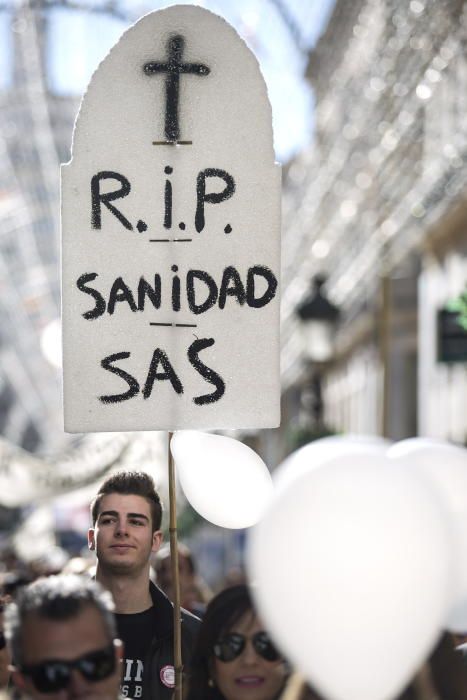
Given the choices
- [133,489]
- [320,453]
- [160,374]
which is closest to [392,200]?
[133,489]

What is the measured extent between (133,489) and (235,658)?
3.66ft

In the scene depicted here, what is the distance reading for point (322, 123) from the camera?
73.6ft

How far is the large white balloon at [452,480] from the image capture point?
4098 millimetres

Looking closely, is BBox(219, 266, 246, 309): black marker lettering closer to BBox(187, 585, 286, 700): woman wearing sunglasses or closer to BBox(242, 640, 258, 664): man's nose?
BBox(187, 585, 286, 700): woman wearing sunglasses

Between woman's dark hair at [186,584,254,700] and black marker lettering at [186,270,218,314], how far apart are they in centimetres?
93

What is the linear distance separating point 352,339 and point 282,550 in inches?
1210

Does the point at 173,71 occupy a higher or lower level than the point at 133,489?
higher

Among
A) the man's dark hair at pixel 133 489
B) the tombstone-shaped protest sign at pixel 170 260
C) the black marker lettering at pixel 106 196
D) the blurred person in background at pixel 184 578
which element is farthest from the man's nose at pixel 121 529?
the blurred person in background at pixel 184 578

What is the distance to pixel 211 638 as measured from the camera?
4.40m

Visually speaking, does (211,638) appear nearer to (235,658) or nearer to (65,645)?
(235,658)

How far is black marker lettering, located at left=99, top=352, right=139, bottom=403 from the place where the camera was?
487 cm

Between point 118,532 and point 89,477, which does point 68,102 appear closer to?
point 89,477

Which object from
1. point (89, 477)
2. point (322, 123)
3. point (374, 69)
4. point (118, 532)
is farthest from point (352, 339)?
point (118, 532)

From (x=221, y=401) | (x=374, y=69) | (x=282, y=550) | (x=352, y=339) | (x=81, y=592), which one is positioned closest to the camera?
(x=282, y=550)
